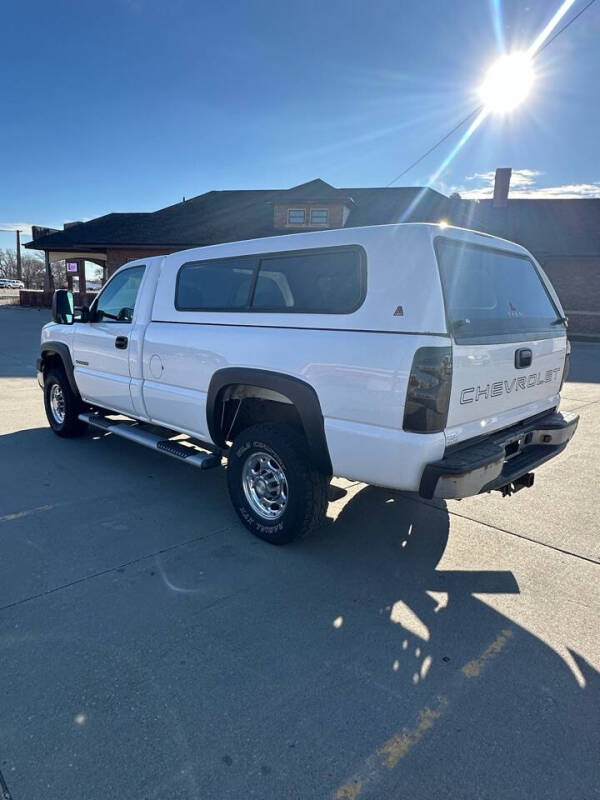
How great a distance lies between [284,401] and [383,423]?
833 millimetres

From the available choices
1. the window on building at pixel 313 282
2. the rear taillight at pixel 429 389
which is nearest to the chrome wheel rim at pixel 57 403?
the window on building at pixel 313 282

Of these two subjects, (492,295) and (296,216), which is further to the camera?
(296,216)

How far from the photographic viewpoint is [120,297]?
5195 mm

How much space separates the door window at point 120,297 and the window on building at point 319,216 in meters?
19.7

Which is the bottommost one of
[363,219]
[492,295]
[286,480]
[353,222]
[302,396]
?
[286,480]

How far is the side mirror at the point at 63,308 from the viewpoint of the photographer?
220 inches

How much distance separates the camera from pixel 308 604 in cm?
295

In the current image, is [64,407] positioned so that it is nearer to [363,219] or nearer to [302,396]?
[302,396]

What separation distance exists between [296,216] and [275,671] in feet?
78.4

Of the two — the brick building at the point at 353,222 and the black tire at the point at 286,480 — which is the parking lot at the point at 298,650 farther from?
the brick building at the point at 353,222

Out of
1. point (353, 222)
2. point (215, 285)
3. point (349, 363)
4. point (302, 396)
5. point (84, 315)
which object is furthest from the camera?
point (353, 222)

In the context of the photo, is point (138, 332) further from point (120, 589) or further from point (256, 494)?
point (120, 589)

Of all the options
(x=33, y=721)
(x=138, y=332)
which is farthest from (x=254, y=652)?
(x=138, y=332)

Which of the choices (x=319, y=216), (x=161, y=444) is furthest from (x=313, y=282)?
(x=319, y=216)
